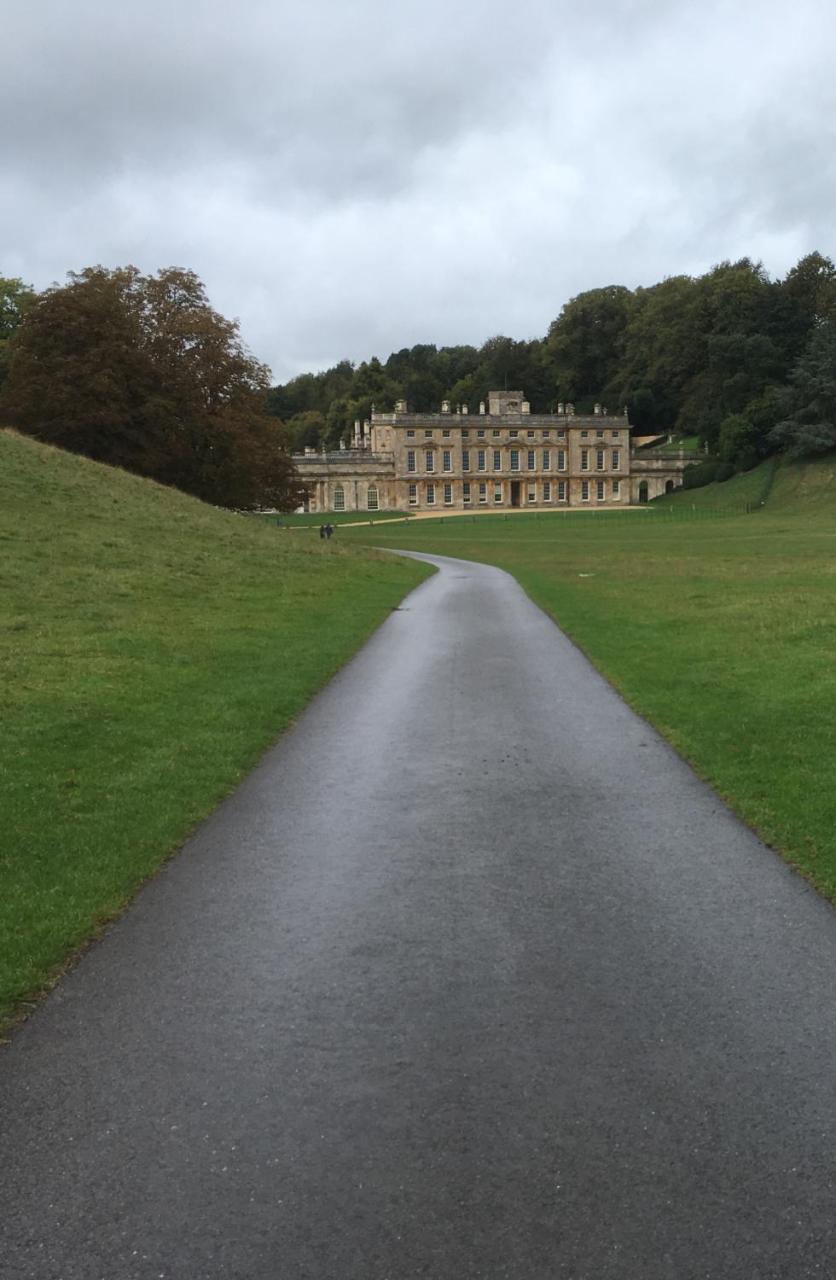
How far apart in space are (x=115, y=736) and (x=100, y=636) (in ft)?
24.6

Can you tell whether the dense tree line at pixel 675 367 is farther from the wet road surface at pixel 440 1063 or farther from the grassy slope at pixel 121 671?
the wet road surface at pixel 440 1063

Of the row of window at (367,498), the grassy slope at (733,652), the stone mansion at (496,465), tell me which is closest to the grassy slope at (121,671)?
the grassy slope at (733,652)

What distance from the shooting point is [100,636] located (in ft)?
63.4

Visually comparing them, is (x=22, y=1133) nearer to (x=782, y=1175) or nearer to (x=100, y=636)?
(x=782, y=1175)

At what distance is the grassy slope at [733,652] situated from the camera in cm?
998

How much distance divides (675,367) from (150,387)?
4130 inches

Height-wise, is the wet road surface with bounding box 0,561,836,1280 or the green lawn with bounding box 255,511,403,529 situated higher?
the green lawn with bounding box 255,511,403,529

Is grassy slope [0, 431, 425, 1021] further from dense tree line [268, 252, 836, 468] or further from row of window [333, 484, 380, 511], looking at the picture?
row of window [333, 484, 380, 511]

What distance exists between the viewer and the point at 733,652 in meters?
18.8

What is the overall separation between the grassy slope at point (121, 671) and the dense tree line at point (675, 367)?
88137mm

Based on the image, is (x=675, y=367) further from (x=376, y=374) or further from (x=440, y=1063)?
(x=440, y=1063)

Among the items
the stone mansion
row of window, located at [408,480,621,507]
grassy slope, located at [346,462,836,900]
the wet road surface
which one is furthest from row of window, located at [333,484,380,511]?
the wet road surface

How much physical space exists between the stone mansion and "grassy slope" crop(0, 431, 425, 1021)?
329 feet

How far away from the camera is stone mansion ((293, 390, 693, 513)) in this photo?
139250mm
